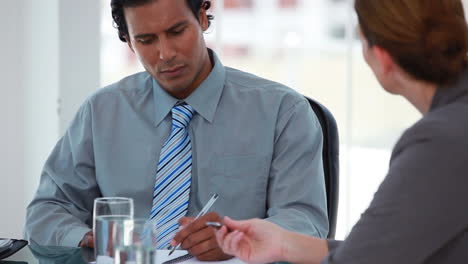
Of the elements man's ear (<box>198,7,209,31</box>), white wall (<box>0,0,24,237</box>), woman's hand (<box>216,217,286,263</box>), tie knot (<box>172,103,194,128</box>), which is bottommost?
white wall (<box>0,0,24,237</box>)

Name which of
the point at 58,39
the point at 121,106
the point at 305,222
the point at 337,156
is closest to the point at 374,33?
the point at 305,222

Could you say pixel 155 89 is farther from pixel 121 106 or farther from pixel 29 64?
pixel 29 64

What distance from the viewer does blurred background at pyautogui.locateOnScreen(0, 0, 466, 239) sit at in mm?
3107

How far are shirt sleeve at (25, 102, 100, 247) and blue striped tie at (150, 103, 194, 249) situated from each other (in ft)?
0.63

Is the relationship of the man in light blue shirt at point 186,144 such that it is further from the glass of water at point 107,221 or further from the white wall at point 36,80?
the white wall at point 36,80

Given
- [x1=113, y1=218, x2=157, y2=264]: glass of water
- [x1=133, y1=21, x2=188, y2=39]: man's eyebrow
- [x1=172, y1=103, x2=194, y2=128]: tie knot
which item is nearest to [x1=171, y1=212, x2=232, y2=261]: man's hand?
[x1=113, y1=218, x2=157, y2=264]: glass of water

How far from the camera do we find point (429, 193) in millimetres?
1239

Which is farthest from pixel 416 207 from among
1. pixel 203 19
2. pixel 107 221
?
pixel 203 19

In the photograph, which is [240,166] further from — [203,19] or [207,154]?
[203,19]

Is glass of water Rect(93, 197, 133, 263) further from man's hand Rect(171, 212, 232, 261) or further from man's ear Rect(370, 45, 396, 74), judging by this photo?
man's ear Rect(370, 45, 396, 74)

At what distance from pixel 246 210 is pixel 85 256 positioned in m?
0.48

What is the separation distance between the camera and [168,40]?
2.02 meters

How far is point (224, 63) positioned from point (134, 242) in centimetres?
238

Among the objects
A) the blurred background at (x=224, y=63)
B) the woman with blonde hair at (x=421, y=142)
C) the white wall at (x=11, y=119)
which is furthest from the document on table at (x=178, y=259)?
the white wall at (x=11, y=119)
